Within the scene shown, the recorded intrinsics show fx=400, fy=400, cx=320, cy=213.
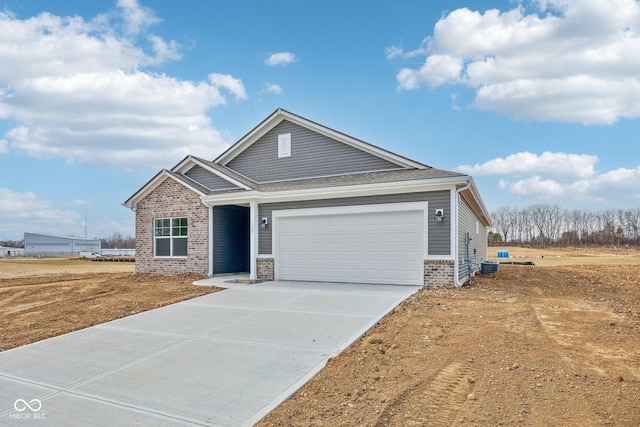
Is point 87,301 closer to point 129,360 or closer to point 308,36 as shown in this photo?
point 129,360

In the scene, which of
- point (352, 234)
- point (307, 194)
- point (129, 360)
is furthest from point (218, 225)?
point (129, 360)

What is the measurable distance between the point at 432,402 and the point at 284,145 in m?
13.2

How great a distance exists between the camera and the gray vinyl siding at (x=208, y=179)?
1545 cm

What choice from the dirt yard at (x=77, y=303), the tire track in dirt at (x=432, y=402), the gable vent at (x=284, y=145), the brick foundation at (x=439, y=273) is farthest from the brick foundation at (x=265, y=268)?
the tire track in dirt at (x=432, y=402)

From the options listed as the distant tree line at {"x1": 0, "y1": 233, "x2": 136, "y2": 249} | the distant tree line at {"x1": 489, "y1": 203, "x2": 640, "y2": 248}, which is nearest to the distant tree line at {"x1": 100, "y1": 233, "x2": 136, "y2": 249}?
the distant tree line at {"x1": 0, "y1": 233, "x2": 136, "y2": 249}

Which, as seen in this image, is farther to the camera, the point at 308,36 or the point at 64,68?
the point at 308,36

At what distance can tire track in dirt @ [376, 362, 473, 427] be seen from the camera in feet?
11.7

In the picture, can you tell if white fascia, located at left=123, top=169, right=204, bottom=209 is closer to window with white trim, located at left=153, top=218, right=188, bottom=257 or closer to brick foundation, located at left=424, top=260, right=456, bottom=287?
window with white trim, located at left=153, top=218, right=188, bottom=257

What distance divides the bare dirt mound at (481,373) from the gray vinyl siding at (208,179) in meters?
9.56

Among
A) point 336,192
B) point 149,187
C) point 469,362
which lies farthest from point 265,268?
point 469,362

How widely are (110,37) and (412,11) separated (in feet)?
33.7

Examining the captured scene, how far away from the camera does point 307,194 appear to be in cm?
1288

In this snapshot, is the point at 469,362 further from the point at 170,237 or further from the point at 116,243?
the point at 116,243

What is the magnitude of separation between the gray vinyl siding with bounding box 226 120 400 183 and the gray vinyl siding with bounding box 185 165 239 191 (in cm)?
146
